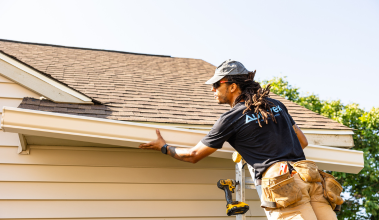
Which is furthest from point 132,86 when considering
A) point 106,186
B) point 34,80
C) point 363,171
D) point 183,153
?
point 363,171

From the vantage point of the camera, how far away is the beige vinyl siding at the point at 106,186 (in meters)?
2.92

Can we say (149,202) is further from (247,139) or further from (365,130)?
(365,130)

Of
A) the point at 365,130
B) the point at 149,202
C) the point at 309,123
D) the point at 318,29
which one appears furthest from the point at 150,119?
the point at 318,29

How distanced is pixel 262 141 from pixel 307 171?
13.8 inches

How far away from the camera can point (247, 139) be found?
213 centimetres

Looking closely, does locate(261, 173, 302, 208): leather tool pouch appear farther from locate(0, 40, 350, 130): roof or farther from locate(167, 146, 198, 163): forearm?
locate(0, 40, 350, 130): roof

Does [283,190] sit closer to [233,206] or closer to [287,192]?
[287,192]

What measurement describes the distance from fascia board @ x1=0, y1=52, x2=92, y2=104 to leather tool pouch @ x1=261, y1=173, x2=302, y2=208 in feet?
7.77

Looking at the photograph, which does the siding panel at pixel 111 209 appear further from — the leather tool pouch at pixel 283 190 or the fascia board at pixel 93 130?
the leather tool pouch at pixel 283 190

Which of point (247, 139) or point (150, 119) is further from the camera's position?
point (150, 119)

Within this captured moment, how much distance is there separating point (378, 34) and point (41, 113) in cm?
1581

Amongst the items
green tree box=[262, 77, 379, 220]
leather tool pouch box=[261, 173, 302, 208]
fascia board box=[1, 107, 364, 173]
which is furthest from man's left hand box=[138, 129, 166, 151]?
green tree box=[262, 77, 379, 220]

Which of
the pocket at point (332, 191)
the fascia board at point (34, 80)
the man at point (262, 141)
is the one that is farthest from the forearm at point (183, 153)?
the fascia board at point (34, 80)

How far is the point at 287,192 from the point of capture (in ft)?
6.07
